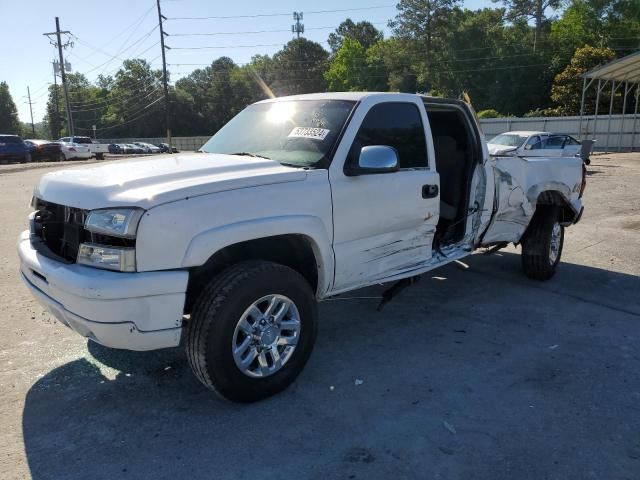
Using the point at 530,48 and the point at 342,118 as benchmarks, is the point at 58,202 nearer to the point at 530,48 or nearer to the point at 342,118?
the point at 342,118

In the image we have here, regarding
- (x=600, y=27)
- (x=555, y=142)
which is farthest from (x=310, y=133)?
(x=600, y=27)

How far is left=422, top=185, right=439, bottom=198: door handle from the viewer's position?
4.32 m

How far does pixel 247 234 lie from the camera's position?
3.14m

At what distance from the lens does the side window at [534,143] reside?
17453 millimetres

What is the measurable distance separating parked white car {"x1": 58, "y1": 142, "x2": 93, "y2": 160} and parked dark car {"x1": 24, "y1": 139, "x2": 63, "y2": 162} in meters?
0.31

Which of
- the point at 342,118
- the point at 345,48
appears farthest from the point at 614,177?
the point at 345,48

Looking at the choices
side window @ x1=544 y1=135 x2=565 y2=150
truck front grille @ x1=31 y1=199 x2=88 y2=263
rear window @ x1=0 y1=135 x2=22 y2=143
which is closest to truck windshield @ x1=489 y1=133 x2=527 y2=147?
side window @ x1=544 y1=135 x2=565 y2=150

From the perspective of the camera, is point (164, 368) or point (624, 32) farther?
point (624, 32)

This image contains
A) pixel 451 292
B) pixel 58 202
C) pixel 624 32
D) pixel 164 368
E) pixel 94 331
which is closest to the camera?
pixel 94 331

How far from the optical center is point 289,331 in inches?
137

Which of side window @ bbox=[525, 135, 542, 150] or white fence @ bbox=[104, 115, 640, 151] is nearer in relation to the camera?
side window @ bbox=[525, 135, 542, 150]

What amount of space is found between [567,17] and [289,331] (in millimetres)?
67315

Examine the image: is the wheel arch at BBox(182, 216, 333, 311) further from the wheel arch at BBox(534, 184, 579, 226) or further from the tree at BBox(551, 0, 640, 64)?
the tree at BBox(551, 0, 640, 64)

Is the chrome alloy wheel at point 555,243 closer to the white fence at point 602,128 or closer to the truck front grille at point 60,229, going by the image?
the truck front grille at point 60,229
